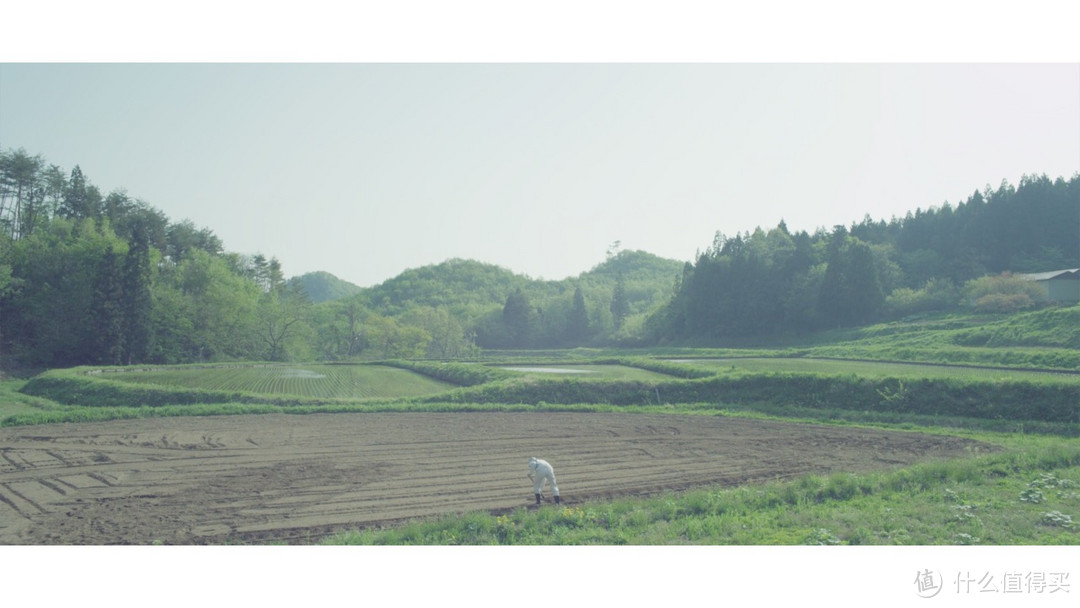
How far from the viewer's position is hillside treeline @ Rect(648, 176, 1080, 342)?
58531 millimetres

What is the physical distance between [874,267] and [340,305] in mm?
67030

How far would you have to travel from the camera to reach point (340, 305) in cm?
9150

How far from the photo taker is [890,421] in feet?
75.3

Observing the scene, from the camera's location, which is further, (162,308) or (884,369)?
(162,308)

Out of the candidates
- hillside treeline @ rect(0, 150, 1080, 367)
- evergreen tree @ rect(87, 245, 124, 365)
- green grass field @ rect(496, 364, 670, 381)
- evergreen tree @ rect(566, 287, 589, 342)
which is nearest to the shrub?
hillside treeline @ rect(0, 150, 1080, 367)

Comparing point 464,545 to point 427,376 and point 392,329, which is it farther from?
point 392,329

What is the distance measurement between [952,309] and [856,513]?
55.1m

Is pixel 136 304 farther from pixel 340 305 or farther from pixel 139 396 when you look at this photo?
pixel 340 305

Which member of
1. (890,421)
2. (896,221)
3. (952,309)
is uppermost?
(896,221)

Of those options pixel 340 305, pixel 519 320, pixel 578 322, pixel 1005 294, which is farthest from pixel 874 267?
pixel 340 305

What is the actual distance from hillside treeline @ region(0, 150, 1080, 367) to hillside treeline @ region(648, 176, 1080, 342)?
0.16 metres

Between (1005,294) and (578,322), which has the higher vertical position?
(1005,294)

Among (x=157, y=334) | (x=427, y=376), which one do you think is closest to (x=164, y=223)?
(x=157, y=334)

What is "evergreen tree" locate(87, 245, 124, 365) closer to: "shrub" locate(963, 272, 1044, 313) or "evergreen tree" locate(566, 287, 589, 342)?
"evergreen tree" locate(566, 287, 589, 342)
